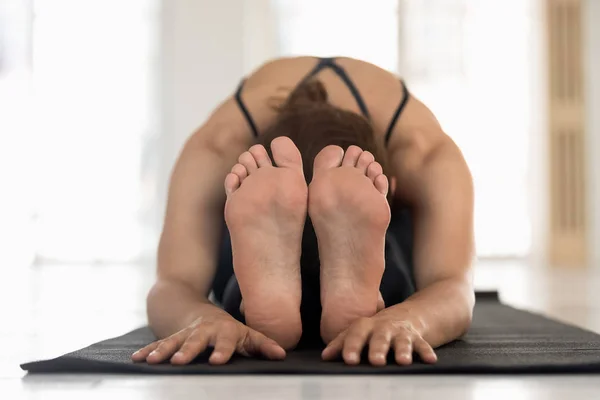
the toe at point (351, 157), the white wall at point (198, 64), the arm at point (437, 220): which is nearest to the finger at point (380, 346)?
the arm at point (437, 220)

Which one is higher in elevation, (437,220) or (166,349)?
(437,220)

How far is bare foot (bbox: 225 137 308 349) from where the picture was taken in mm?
995

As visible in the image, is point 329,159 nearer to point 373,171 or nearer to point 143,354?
point 373,171

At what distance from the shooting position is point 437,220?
1262 mm

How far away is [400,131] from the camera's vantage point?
1.39 m

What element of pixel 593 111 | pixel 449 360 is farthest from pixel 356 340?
pixel 593 111

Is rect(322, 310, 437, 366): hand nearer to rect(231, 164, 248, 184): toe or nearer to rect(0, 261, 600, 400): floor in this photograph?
rect(0, 261, 600, 400): floor

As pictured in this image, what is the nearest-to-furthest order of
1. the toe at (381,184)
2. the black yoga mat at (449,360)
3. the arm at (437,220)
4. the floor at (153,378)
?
the floor at (153,378) → the black yoga mat at (449,360) → the toe at (381,184) → the arm at (437,220)

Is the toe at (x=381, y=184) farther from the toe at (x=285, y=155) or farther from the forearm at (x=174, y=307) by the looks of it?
the forearm at (x=174, y=307)

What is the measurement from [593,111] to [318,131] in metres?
4.51

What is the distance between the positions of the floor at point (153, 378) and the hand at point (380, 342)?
0.17 feet

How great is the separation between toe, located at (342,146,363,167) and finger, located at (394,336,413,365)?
0.80 ft

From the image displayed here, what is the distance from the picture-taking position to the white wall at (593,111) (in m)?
5.20

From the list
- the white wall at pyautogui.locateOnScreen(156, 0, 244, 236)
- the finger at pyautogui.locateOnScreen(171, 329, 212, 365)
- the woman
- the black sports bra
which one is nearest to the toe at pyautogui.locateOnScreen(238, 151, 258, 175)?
the woman
